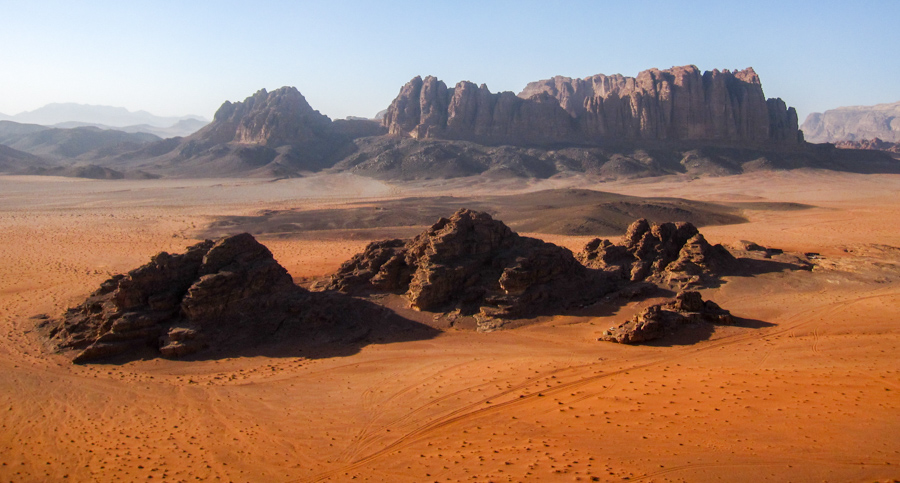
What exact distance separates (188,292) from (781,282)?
60.4ft

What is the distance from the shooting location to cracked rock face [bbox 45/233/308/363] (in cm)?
1359

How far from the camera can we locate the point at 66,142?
130 m

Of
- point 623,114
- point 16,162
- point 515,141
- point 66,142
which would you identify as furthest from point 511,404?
point 66,142

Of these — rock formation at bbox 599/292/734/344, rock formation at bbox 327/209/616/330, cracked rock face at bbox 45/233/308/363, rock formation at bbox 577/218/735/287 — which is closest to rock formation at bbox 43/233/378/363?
cracked rock face at bbox 45/233/308/363

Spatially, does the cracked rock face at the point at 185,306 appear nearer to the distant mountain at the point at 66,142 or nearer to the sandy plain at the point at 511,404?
the sandy plain at the point at 511,404

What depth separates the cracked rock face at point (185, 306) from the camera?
13.6m

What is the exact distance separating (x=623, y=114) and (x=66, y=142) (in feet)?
406

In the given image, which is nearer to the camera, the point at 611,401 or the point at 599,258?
the point at 611,401

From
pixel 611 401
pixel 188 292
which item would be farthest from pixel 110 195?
pixel 611 401

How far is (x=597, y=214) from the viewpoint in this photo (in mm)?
40656

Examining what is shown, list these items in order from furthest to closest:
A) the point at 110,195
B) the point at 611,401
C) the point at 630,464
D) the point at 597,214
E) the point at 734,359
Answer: the point at 110,195 → the point at 597,214 → the point at 734,359 → the point at 611,401 → the point at 630,464

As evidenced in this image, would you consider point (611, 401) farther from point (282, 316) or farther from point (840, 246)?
point (840, 246)

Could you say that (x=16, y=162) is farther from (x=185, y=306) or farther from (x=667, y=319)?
Result: (x=667, y=319)

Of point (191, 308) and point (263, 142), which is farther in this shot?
point (263, 142)
